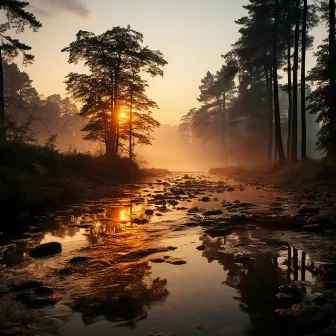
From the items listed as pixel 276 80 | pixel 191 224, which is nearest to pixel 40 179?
pixel 191 224

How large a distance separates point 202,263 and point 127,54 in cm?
2163

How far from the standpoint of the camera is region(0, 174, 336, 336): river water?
112 inches

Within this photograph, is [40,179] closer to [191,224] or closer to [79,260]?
[191,224]

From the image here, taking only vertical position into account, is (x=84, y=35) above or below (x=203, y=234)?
above

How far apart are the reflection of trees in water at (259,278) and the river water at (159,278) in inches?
0.4

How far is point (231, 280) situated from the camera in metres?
3.86

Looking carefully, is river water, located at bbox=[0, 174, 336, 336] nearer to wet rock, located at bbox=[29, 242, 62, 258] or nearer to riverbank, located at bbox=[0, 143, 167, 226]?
wet rock, located at bbox=[29, 242, 62, 258]

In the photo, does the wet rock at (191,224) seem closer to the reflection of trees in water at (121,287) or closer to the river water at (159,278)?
the river water at (159,278)

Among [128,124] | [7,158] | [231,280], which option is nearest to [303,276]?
[231,280]

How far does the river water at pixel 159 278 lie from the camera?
2.84 m

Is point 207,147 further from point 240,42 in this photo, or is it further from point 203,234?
point 203,234

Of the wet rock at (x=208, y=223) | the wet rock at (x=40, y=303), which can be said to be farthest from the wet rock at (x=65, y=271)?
the wet rock at (x=208, y=223)

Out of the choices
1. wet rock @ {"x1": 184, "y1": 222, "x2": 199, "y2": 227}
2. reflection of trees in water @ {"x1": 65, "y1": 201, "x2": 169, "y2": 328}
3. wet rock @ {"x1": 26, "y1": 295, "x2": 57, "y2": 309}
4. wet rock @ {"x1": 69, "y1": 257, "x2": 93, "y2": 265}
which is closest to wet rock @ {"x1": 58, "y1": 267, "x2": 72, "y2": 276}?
reflection of trees in water @ {"x1": 65, "y1": 201, "x2": 169, "y2": 328}

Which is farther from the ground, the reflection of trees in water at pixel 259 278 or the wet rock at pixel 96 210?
the wet rock at pixel 96 210
